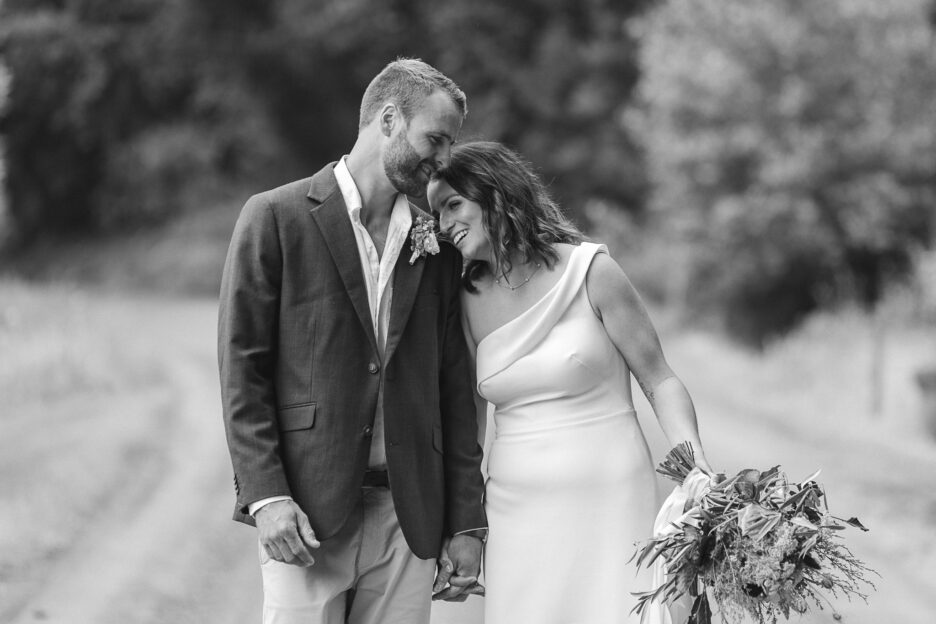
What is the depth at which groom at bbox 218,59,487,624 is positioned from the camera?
3078 mm

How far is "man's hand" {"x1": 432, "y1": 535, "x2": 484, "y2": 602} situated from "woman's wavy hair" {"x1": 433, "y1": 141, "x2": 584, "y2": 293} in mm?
784

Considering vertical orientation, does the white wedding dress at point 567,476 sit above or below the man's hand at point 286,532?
above

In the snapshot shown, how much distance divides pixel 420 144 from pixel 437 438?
0.85 metres

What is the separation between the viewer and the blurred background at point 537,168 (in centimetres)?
818

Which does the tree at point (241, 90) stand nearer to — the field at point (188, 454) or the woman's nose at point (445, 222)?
the field at point (188, 454)

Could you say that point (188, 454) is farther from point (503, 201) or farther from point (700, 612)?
point (700, 612)

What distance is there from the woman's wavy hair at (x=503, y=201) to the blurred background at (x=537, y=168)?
330 mm

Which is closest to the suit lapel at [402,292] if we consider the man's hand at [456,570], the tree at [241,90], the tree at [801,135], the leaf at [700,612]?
the man's hand at [456,570]

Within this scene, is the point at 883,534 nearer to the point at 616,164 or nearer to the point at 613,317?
the point at 613,317

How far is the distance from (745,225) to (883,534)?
10.9 metres

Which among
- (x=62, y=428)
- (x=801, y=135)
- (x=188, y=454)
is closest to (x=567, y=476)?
(x=188, y=454)

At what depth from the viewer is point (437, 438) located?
3354 mm

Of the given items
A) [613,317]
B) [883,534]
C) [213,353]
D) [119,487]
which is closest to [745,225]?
[213,353]

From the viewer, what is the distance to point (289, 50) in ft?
108
